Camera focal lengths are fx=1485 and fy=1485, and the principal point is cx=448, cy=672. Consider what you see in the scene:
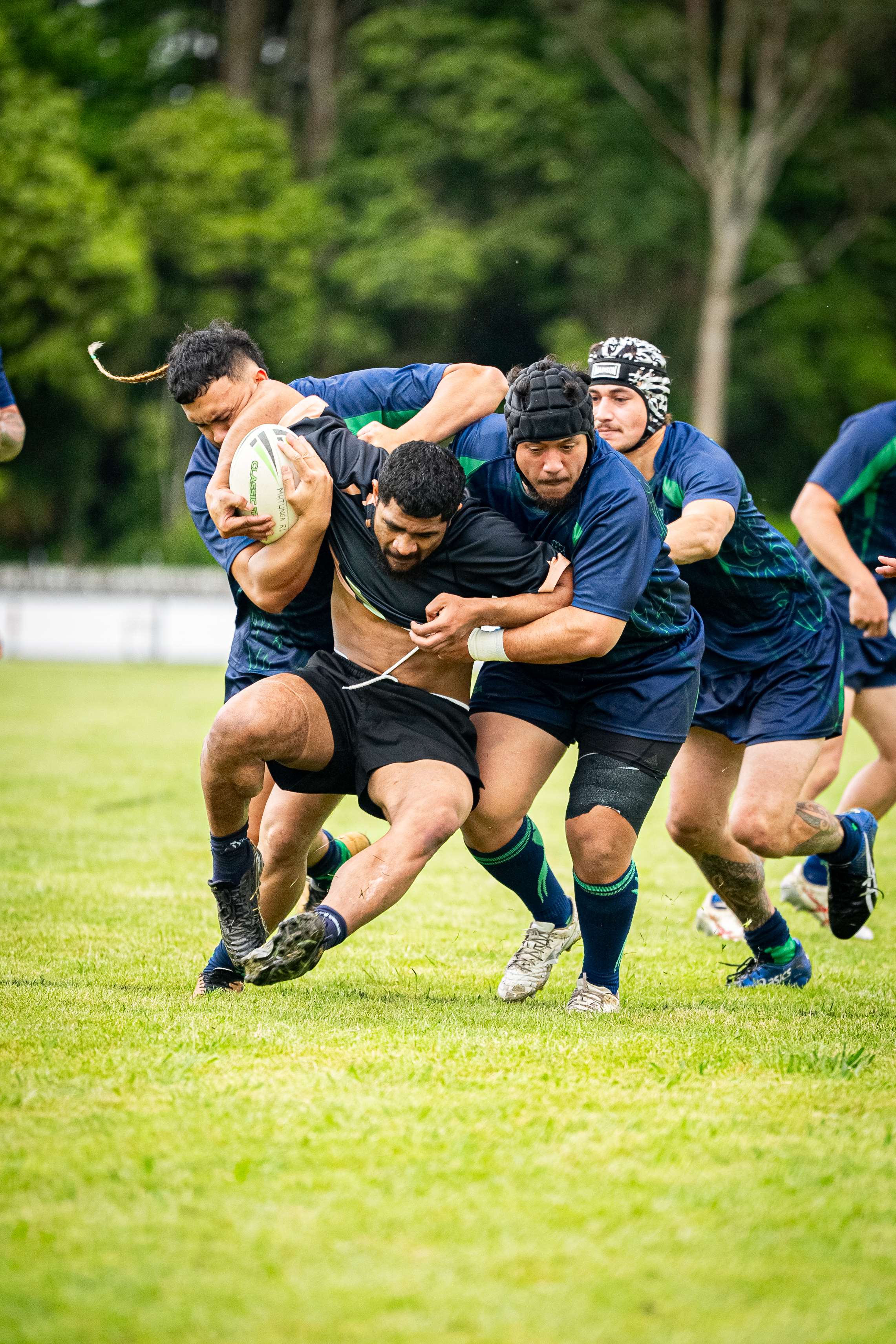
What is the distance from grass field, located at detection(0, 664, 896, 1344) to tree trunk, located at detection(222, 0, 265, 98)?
3301cm

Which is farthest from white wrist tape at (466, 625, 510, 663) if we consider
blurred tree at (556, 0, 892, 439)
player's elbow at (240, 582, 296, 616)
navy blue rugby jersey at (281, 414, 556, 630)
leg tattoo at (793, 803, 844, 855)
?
blurred tree at (556, 0, 892, 439)

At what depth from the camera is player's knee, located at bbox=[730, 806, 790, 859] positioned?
16.4 feet

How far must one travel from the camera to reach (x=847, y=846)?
17.6 ft

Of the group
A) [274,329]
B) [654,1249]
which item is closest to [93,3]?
[274,329]

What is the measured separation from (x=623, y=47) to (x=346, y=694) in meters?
32.0

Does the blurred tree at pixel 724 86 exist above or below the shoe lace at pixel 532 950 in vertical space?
above

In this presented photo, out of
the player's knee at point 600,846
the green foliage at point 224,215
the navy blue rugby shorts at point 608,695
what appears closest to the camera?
the player's knee at point 600,846

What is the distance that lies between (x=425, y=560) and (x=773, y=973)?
82.4 inches

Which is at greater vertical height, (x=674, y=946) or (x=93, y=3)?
(x=93, y=3)

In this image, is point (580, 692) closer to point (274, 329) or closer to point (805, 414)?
point (274, 329)

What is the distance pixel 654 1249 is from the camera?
2.65 meters

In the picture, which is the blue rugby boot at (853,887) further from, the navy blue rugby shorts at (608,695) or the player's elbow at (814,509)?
the player's elbow at (814,509)

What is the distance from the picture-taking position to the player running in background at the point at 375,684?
13.8 feet

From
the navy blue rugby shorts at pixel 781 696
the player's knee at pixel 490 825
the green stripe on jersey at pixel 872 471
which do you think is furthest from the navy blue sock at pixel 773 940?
the green stripe on jersey at pixel 872 471
